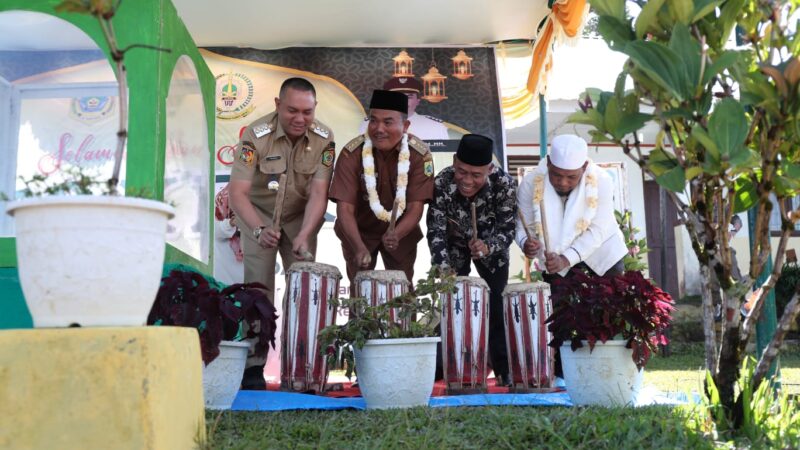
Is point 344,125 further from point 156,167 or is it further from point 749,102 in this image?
point 749,102

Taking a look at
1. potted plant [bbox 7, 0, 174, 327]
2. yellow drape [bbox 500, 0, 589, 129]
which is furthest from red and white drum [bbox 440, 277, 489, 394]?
yellow drape [bbox 500, 0, 589, 129]

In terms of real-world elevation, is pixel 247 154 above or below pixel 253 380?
above

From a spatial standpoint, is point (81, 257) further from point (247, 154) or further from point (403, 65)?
point (403, 65)

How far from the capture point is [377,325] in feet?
11.0

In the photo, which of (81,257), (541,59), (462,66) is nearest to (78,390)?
(81,257)

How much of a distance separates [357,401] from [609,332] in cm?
117

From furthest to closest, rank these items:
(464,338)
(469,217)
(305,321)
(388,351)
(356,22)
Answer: (356,22), (469,217), (464,338), (305,321), (388,351)

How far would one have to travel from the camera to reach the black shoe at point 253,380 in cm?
414

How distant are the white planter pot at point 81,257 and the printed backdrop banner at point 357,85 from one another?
185 inches

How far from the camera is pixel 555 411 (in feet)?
10.1

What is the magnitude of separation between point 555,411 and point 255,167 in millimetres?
2355

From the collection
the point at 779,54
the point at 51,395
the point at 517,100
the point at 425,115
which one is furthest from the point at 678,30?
the point at 517,100

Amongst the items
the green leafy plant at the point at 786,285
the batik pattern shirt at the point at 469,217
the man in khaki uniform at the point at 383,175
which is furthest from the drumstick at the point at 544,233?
the green leafy plant at the point at 786,285

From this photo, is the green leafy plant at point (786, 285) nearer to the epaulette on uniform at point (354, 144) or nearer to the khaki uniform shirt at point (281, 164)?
the epaulette on uniform at point (354, 144)
